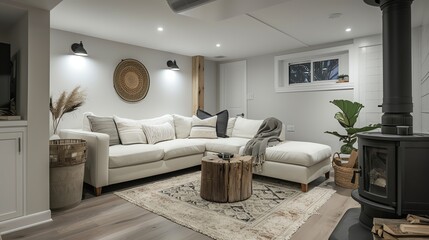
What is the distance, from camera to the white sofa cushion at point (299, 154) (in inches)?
115

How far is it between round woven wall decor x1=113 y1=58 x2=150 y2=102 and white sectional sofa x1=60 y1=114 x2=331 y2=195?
676 millimetres

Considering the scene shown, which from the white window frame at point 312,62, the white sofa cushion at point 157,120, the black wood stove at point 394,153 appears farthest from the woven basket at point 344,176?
the white sofa cushion at point 157,120

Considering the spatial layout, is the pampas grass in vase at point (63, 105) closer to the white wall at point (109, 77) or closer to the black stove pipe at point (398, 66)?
the white wall at point (109, 77)

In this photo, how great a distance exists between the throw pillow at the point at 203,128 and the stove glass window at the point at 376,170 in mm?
2743

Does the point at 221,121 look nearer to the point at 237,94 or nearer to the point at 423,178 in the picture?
the point at 237,94

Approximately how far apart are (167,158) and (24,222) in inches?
66.8

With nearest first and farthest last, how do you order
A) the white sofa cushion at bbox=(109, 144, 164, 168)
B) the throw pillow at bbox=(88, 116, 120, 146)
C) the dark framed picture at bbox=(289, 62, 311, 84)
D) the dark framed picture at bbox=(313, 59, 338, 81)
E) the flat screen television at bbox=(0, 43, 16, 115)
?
the flat screen television at bbox=(0, 43, 16, 115) → the white sofa cushion at bbox=(109, 144, 164, 168) → the throw pillow at bbox=(88, 116, 120, 146) → the dark framed picture at bbox=(313, 59, 338, 81) → the dark framed picture at bbox=(289, 62, 311, 84)

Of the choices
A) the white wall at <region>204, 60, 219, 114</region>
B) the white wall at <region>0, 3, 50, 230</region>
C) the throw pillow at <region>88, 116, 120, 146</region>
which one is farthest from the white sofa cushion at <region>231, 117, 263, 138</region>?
the white wall at <region>0, 3, 50, 230</region>

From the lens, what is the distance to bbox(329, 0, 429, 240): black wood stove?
1624 millimetres

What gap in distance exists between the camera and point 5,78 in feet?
7.23

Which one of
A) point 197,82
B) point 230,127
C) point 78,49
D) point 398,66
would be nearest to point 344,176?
point 398,66

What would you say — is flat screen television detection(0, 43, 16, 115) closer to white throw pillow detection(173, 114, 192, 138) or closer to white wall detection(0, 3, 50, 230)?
white wall detection(0, 3, 50, 230)

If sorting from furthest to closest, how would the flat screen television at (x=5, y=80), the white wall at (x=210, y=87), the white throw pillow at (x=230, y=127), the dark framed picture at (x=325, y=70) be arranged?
the white wall at (x=210, y=87) < the white throw pillow at (x=230, y=127) < the dark framed picture at (x=325, y=70) < the flat screen television at (x=5, y=80)

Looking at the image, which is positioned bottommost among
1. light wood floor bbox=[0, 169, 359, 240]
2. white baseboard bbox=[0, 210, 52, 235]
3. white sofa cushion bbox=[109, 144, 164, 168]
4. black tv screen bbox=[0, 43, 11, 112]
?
light wood floor bbox=[0, 169, 359, 240]
